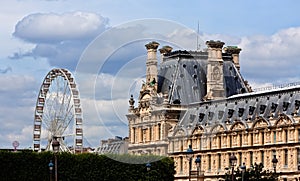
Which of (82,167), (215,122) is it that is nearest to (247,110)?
(215,122)

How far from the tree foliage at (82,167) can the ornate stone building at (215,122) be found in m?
12.3

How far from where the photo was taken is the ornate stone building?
157050 millimetres

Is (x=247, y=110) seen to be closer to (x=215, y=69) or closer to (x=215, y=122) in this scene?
(x=215, y=122)

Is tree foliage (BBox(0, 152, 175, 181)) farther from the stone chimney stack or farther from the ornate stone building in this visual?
the stone chimney stack

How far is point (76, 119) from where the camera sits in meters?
162

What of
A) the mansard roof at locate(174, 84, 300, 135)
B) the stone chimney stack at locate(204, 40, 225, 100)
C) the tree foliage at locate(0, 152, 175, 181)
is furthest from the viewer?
the stone chimney stack at locate(204, 40, 225, 100)

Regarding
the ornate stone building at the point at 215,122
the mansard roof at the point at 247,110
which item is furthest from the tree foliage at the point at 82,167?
the mansard roof at the point at 247,110

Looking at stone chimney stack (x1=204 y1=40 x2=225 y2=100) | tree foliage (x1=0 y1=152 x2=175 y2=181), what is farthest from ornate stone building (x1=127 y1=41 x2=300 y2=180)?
tree foliage (x1=0 y1=152 x2=175 y2=181)

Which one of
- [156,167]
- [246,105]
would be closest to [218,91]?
[246,105]

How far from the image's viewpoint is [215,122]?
576 feet

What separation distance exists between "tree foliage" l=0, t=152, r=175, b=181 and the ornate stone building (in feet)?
40.5

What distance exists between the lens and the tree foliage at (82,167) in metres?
150

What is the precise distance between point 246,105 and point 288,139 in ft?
56.0

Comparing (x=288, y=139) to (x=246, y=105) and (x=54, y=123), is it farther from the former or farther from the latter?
(x=54, y=123)
